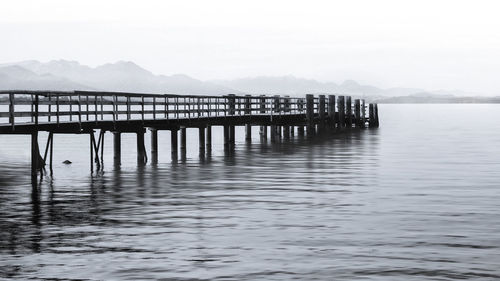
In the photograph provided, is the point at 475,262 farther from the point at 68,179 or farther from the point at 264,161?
the point at 264,161

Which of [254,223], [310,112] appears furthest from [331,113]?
[254,223]

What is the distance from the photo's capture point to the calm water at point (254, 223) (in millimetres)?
12797

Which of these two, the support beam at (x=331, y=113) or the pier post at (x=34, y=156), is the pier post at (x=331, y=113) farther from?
the pier post at (x=34, y=156)

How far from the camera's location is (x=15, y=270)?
41.6 feet

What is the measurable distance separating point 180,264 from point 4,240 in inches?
151

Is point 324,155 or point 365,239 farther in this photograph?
point 324,155

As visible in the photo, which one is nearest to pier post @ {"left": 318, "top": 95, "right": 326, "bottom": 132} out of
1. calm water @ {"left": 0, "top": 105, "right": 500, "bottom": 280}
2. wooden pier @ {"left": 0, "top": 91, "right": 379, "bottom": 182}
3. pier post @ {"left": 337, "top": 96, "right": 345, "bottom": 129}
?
wooden pier @ {"left": 0, "top": 91, "right": 379, "bottom": 182}

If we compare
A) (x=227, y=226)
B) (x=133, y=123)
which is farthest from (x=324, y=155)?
(x=227, y=226)

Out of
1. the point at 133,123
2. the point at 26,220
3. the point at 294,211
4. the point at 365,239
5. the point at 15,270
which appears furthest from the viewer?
the point at 133,123

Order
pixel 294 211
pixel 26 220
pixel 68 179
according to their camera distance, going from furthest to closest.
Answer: pixel 68 179 → pixel 294 211 → pixel 26 220

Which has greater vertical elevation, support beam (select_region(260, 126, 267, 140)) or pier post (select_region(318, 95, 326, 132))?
pier post (select_region(318, 95, 326, 132))

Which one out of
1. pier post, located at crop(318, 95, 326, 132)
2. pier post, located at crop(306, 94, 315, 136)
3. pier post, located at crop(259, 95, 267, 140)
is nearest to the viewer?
pier post, located at crop(259, 95, 267, 140)

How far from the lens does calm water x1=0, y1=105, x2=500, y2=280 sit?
504 inches

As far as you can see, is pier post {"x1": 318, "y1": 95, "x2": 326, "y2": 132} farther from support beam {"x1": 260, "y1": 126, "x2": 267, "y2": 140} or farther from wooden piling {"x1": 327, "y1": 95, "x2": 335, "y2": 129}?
support beam {"x1": 260, "y1": 126, "x2": 267, "y2": 140}
